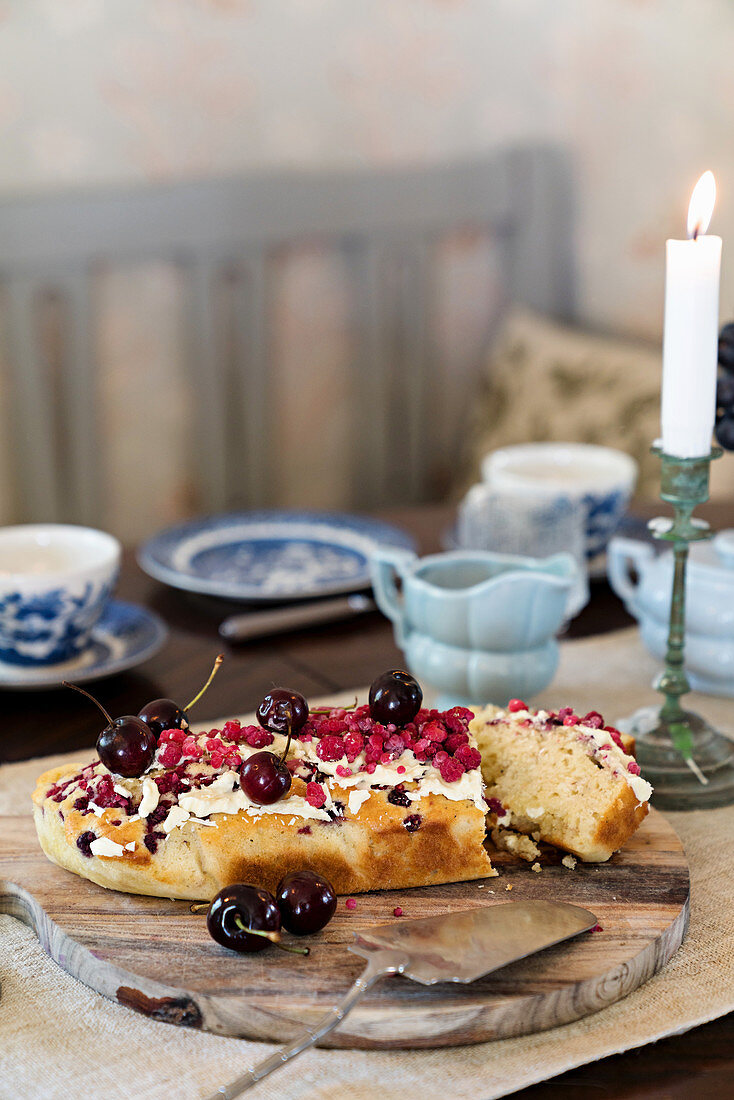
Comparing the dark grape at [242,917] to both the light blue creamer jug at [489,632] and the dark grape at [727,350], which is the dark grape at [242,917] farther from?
the dark grape at [727,350]

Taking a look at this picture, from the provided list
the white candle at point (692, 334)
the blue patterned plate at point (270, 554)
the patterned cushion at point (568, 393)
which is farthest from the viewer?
the patterned cushion at point (568, 393)

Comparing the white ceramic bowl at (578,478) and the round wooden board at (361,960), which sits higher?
the white ceramic bowl at (578,478)

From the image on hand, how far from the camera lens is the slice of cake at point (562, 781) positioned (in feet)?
2.49

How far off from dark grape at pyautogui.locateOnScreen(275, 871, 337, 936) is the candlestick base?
1.12 ft

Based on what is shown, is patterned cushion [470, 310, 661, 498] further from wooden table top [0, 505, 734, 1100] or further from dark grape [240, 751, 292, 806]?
dark grape [240, 751, 292, 806]

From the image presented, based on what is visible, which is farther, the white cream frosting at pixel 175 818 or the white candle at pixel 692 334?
the white candle at pixel 692 334

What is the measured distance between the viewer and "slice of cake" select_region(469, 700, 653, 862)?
0.76m

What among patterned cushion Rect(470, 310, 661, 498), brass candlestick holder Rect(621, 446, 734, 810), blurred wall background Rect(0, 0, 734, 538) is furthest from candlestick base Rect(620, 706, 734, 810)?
blurred wall background Rect(0, 0, 734, 538)

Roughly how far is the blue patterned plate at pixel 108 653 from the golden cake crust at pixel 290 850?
0.38 metres

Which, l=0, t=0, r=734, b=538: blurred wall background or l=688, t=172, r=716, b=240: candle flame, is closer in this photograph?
l=688, t=172, r=716, b=240: candle flame

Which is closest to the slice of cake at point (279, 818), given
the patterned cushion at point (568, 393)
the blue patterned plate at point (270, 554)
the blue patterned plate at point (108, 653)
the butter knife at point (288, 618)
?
the blue patterned plate at point (108, 653)

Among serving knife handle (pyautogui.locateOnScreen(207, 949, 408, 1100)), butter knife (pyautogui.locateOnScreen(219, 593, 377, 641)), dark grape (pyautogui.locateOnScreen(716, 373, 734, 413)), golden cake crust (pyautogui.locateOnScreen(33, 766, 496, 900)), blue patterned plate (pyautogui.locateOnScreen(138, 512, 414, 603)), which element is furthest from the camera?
blue patterned plate (pyautogui.locateOnScreen(138, 512, 414, 603))

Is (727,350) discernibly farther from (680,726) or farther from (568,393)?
(568,393)

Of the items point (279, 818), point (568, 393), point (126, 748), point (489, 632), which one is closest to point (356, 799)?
point (279, 818)
